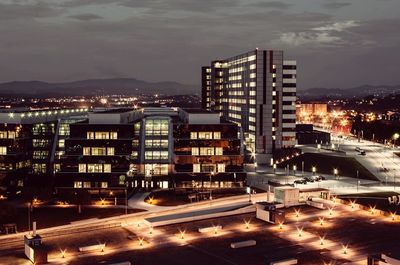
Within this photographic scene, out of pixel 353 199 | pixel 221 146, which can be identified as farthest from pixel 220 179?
pixel 353 199

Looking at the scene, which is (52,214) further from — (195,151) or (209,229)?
(195,151)

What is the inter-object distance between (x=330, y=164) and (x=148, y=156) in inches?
2442

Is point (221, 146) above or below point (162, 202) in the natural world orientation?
above

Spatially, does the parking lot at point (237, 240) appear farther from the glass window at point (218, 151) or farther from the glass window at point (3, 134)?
the glass window at point (3, 134)

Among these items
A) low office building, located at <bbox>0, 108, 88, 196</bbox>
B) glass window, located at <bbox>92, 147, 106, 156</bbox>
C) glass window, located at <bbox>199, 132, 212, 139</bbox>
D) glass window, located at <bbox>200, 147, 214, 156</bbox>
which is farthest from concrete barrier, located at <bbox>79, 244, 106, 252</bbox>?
glass window, located at <bbox>199, 132, 212, 139</bbox>

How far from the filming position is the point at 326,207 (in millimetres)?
99188

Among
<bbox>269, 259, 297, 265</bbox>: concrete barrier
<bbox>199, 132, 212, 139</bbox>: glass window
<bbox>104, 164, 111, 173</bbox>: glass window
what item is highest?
<bbox>199, 132, 212, 139</bbox>: glass window

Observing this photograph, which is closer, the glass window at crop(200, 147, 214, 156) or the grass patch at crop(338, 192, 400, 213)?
the grass patch at crop(338, 192, 400, 213)

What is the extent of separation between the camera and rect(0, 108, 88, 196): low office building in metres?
131

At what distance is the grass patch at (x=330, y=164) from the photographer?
15498 centimetres

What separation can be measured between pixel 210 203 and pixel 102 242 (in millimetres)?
38026

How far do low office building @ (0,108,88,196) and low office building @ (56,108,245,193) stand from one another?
1206 centimetres

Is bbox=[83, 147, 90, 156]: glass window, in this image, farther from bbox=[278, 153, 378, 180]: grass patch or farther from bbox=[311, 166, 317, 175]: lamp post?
bbox=[278, 153, 378, 180]: grass patch

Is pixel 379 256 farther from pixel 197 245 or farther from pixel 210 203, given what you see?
pixel 210 203
